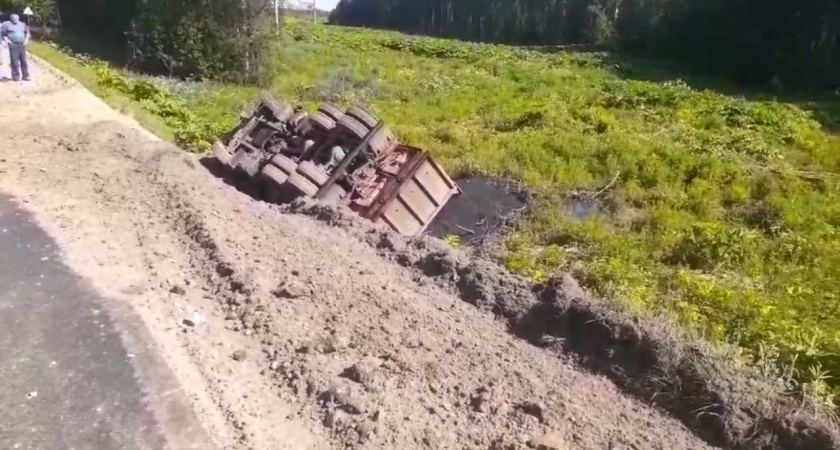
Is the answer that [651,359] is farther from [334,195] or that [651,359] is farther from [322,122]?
[322,122]

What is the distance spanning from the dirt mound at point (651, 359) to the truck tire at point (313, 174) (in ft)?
9.42

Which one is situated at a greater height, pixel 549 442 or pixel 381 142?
pixel 381 142

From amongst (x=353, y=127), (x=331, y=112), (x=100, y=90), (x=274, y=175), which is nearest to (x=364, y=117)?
(x=353, y=127)

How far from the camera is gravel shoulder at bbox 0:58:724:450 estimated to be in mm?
5078

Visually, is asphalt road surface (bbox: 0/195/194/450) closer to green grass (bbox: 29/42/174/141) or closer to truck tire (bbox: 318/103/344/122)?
truck tire (bbox: 318/103/344/122)

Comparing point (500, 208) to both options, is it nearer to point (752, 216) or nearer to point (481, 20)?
point (752, 216)

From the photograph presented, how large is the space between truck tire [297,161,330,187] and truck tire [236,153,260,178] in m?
1.03

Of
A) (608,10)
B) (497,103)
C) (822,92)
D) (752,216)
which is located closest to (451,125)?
(497,103)

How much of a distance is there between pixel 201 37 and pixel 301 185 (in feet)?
45.9

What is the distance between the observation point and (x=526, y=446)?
192 inches

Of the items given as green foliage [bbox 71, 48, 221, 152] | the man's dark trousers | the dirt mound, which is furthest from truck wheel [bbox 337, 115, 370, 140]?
the man's dark trousers

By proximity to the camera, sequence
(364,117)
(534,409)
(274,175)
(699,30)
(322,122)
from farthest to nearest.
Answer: (699,30) → (322,122) → (364,117) → (274,175) → (534,409)

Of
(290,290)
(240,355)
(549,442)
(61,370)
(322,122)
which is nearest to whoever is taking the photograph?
(549,442)

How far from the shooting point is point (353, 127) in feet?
35.0
